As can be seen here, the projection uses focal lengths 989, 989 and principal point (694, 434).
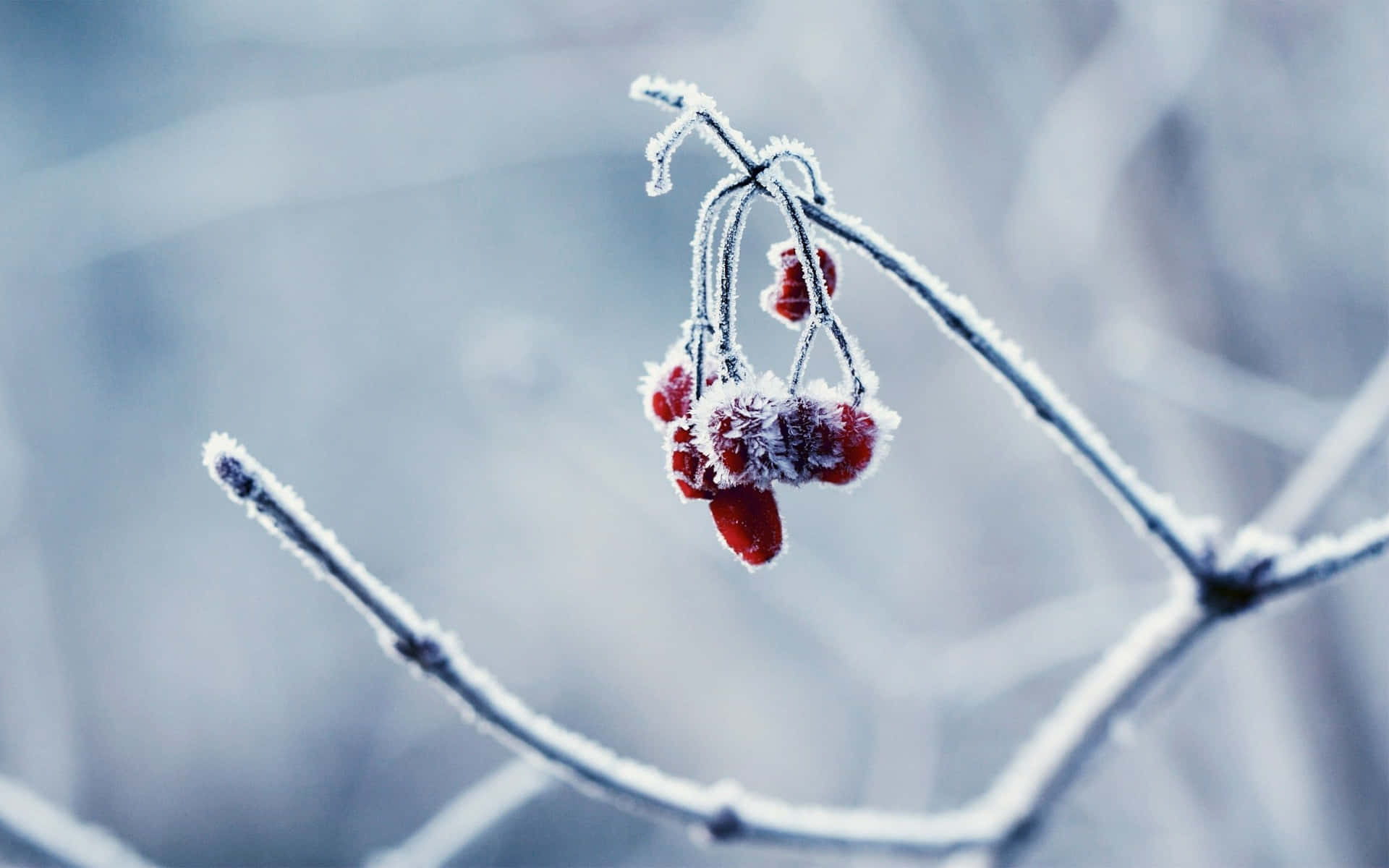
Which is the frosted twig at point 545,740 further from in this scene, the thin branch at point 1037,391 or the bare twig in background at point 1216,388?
the bare twig in background at point 1216,388

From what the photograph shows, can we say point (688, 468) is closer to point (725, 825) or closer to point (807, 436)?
point (807, 436)

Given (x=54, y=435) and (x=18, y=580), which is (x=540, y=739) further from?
(x=54, y=435)

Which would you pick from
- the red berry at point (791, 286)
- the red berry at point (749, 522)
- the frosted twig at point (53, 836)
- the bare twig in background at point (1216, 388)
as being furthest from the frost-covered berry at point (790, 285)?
the bare twig in background at point (1216, 388)

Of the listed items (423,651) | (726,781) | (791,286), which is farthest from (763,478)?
(726,781)

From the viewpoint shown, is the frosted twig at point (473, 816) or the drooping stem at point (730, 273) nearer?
the drooping stem at point (730, 273)

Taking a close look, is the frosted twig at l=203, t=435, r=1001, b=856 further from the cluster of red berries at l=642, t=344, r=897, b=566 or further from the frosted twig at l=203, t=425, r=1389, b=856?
the cluster of red berries at l=642, t=344, r=897, b=566

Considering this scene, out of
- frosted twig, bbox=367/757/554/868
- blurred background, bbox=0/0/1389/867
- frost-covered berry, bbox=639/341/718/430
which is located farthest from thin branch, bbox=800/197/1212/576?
frosted twig, bbox=367/757/554/868
